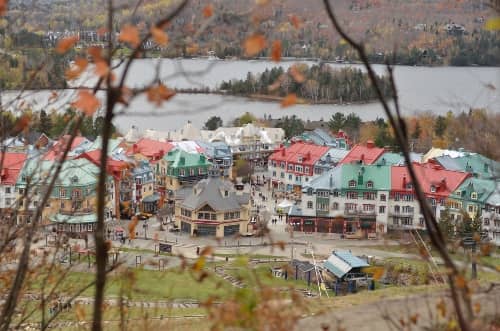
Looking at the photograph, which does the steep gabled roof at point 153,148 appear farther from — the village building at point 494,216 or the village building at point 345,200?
the village building at point 494,216

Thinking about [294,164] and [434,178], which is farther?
[294,164]

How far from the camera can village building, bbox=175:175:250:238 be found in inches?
388

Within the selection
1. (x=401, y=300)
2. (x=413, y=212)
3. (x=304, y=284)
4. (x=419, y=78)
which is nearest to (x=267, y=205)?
(x=413, y=212)

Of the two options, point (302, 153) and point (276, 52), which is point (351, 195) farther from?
point (276, 52)

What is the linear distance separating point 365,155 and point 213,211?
8.86 ft

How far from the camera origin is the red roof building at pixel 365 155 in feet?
35.5

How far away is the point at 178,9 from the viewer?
2.88 feet

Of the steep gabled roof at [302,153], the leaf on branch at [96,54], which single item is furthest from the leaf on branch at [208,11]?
the steep gabled roof at [302,153]

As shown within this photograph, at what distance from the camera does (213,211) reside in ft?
32.4

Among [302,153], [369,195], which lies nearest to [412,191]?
[369,195]

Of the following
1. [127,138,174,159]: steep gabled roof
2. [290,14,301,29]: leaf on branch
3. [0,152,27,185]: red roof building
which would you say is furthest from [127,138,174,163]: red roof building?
[290,14,301,29]: leaf on branch

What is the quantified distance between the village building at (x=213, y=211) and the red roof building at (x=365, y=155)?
1897mm

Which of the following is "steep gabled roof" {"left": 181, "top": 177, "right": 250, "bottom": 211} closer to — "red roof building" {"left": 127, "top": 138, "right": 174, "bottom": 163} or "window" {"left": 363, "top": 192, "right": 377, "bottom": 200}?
"window" {"left": 363, "top": 192, "right": 377, "bottom": 200}

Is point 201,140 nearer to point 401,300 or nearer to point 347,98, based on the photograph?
point 347,98
